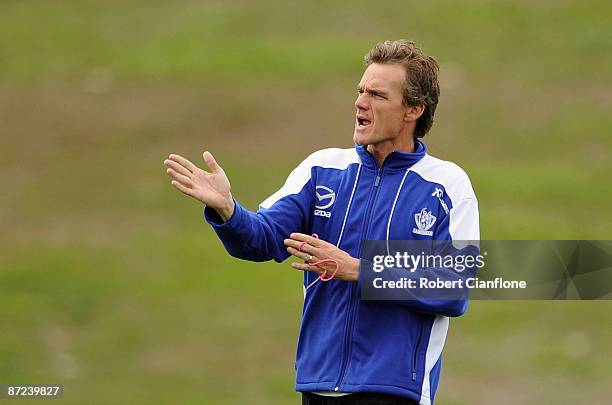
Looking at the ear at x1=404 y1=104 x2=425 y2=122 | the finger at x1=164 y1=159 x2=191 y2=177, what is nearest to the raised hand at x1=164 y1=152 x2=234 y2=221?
the finger at x1=164 y1=159 x2=191 y2=177

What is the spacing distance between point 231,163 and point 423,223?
32.6 ft

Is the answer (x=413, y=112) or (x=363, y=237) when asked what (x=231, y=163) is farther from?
(x=363, y=237)

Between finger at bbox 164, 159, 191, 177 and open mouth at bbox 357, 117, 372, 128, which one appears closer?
finger at bbox 164, 159, 191, 177

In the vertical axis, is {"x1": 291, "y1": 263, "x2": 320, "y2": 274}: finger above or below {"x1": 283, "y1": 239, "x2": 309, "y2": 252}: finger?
below

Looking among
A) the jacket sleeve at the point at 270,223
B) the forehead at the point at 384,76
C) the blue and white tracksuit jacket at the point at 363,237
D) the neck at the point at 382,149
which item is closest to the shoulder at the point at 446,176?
the blue and white tracksuit jacket at the point at 363,237

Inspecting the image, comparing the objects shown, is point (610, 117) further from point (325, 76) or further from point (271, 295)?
point (271, 295)

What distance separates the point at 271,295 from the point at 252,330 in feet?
2.13

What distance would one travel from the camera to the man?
19.4 feet

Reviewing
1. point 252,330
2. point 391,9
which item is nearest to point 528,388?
point 252,330

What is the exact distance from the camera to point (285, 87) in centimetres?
1756

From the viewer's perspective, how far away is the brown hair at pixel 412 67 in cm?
625

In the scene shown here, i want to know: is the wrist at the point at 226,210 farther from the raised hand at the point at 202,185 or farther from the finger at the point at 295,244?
the finger at the point at 295,244

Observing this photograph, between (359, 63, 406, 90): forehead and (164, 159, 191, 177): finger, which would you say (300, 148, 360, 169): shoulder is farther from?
(164, 159, 191, 177): finger

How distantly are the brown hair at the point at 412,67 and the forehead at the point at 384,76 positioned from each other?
2cm
